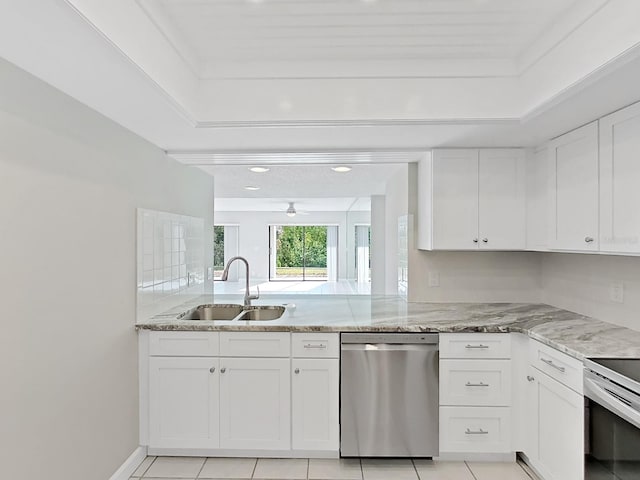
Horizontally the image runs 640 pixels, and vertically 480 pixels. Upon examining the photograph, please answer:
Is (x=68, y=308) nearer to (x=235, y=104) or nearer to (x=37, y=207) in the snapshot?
(x=37, y=207)

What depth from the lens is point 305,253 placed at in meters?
12.4

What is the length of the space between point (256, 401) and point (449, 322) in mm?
1312

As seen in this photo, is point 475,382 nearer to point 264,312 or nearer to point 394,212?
point 264,312

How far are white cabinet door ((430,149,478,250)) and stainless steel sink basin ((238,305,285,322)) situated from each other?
128 centimetres

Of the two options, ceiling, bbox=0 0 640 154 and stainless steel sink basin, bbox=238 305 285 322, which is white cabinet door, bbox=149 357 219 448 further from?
ceiling, bbox=0 0 640 154

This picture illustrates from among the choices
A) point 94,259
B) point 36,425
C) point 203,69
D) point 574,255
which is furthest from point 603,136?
point 36,425

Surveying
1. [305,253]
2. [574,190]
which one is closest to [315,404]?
[574,190]

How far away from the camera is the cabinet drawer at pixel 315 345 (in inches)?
99.9

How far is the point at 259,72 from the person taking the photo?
2320 mm

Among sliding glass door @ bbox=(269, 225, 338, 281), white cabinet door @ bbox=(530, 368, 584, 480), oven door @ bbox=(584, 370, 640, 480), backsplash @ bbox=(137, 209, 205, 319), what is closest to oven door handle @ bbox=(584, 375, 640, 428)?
oven door @ bbox=(584, 370, 640, 480)

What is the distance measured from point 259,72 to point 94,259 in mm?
1341

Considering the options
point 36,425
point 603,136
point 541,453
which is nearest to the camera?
point 36,425

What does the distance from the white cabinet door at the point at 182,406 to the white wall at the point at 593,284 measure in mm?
2492

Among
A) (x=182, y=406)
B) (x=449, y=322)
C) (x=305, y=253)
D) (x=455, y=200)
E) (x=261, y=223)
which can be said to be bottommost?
(x=182, y=406)
